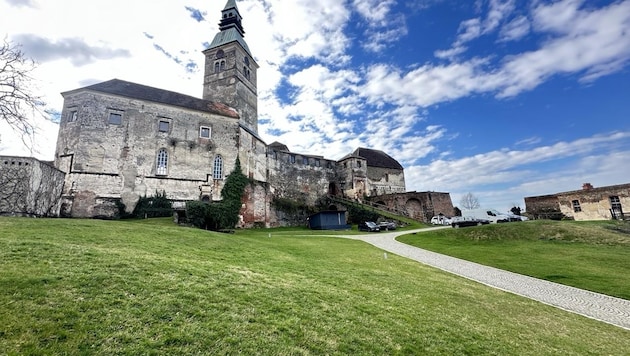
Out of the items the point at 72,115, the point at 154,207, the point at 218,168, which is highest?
the point at 72,115

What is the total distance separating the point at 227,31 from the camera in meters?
43.7

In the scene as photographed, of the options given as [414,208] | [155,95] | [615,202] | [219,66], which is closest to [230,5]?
[219,66]

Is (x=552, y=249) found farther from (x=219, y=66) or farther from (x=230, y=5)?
(x=230, y=5)

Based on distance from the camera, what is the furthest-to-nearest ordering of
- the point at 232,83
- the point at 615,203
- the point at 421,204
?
the point at 421,204
the point at 232,83
the point at 615,203

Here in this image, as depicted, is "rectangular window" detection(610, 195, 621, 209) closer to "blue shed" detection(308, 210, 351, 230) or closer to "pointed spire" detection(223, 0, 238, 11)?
"blue shed" detection(308, 210, 351, 230)

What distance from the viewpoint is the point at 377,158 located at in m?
57.0

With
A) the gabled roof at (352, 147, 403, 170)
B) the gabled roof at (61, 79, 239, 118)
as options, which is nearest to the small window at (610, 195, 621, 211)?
the gabled roof at (352, 147, 403, 170)

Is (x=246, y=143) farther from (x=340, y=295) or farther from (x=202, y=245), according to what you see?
(x=340, y=295)

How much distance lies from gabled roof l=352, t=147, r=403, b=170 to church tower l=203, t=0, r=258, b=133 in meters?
22.5

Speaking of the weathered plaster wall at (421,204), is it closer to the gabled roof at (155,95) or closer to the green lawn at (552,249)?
the green lawn at (552,249)

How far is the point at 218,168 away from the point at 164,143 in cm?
607

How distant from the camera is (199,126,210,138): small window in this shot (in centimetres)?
3219

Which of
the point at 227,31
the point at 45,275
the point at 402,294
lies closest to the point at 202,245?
the point at 45,275

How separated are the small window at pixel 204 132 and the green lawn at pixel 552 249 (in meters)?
23.9
